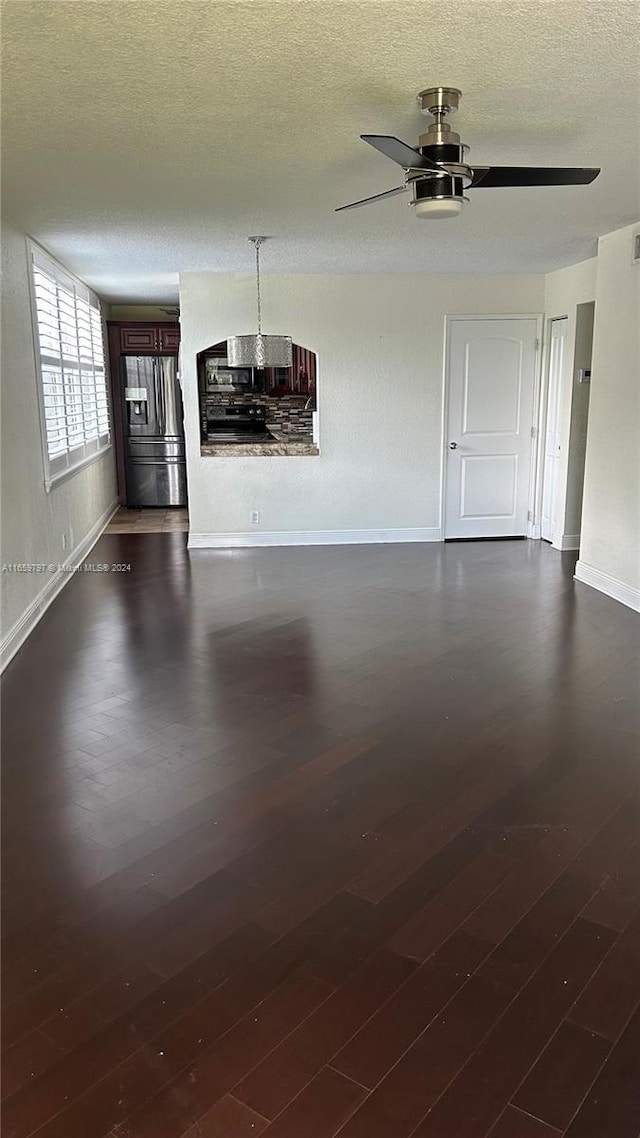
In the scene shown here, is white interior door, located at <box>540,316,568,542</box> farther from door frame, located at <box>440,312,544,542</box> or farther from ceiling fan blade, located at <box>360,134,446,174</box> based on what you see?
ceiling fan blade, located at <box>360,134,446,174</box>

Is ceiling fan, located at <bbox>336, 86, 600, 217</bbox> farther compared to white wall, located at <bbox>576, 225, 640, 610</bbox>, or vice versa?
white wall, located at <bbox>576, 225, 640, 610</bbox>

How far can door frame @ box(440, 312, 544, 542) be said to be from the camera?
737 cm

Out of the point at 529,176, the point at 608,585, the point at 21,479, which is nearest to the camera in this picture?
the point at 529,176

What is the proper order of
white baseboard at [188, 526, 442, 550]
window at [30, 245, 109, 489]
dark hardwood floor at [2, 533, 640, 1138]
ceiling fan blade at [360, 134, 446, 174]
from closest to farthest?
1. dark hardwood floor at [2, 533, 640, 1138]
2. ceiling fan blade at [360, 134, 446, 174]
3. window at [30, 245, 109, 489]
4. white baseboard at [188, 526, 442, 550]

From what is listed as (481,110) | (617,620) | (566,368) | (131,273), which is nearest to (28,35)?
(481,110)

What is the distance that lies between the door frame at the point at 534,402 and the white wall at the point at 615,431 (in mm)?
1740

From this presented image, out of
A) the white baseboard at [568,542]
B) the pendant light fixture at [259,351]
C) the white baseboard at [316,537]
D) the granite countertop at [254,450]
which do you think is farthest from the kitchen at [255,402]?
the white baseboard at [568,542]

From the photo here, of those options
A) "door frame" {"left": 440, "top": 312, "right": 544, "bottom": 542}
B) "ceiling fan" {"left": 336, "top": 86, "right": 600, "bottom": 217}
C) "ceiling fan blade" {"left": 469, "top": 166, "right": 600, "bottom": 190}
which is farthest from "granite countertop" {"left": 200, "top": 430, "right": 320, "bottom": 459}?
"ceiling fan blade" {"left": 469, "top": 166, "right": 600, "bottom": 190}

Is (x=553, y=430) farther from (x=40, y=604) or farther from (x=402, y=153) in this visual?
(x=402, y=153)

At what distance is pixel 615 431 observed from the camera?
218 inches

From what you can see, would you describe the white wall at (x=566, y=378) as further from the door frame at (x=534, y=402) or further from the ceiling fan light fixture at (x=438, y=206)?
the ceiling fan light fixture at (x=438, y=206)

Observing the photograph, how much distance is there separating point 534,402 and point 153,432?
481 cm

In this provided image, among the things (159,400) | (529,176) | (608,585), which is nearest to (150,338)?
(159,400)

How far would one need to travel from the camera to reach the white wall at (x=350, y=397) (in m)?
7.18
